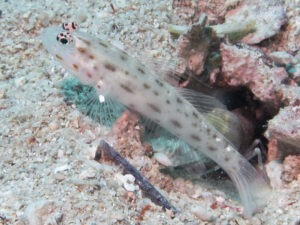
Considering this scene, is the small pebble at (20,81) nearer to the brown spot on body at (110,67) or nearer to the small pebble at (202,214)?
the brown spot on body at (110,67)

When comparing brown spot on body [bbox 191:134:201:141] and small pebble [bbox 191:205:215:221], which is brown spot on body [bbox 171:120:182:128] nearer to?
brown spot on body [bbox 191:134:201:141]

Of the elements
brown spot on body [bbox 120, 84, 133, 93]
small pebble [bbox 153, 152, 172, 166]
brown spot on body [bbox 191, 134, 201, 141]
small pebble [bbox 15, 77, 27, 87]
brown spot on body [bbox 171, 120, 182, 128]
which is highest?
brown spot on body [bbox 120, 84, 133, 93]

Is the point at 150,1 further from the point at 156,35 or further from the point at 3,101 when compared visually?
the point at 3,101

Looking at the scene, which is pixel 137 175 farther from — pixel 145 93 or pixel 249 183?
pixel 249 183

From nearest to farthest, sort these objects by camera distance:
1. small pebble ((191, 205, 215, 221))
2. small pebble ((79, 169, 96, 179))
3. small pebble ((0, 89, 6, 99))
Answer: small pebble ((79, 169, 96, 179)) → small pebble ((191, 205, 215, 221)) → small pebble ((0, 89, 6, 99))

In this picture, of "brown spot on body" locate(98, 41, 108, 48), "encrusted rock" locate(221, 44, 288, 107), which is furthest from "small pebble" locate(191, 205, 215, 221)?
"brown spot on body" locate(98, 41, 108, 48)

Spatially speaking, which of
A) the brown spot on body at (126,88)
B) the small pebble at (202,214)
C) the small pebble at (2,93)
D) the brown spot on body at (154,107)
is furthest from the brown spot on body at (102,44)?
the small pebble at (202,214)

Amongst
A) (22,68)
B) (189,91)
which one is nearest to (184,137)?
(189,91)
